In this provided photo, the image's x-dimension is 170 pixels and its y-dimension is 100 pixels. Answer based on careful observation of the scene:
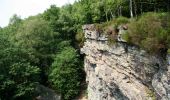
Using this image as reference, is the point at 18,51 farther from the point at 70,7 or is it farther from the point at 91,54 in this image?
the point at 70,7

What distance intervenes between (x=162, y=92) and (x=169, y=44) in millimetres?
3154

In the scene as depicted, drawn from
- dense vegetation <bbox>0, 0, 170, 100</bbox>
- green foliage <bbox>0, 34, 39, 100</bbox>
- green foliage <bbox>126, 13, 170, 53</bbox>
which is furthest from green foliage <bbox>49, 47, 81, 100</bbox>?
green foliage <bbox>126, 13, 170, 53</bbox>

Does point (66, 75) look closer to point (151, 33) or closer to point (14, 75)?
point (14, 75)

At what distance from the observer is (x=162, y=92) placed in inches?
770

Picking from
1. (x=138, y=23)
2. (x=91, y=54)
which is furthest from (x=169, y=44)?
(x=91, y=54)

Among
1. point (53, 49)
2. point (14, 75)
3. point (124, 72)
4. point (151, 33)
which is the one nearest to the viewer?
point (151, 33)

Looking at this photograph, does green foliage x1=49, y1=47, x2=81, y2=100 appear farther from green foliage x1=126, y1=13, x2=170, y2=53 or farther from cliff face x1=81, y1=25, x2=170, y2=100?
green foliage x1=126, y1=13, x2=170, y2=53

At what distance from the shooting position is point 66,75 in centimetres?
4466

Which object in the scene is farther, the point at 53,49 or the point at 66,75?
the point at 53,49

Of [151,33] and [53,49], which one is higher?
[151,33]

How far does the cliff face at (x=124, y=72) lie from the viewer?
19984 mm

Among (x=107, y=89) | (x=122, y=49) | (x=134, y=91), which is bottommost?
(x=107, y=89)

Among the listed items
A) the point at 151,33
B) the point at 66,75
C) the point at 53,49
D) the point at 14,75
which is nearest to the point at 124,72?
the point at 151,33

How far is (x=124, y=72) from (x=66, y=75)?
20.4 meters
